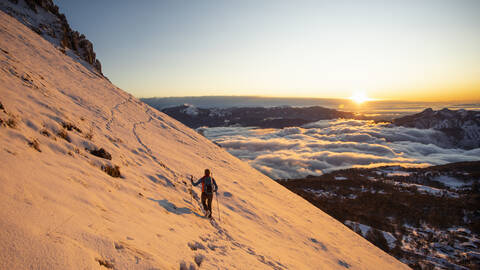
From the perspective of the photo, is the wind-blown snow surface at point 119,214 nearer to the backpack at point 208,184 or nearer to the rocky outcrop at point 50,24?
the backpack at point 208,184

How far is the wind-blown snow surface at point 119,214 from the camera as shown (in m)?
3.29

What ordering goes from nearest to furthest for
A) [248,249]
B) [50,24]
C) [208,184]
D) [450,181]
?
1. [248,249]
2. [208,184]
3. [50,24]
4. [450,181]

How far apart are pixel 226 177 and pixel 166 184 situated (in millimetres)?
6608

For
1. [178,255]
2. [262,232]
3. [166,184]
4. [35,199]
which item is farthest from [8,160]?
[262,232]

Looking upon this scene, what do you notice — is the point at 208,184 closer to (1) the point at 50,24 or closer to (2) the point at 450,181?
(1) the point at 50,24

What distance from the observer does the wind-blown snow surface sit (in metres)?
3.29

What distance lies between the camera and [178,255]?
15.5 feet

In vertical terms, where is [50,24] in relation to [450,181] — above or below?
above

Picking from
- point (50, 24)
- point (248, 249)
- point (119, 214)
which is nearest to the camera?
point (119, 214)

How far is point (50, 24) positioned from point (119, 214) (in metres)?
37.8

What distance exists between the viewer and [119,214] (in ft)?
16.8

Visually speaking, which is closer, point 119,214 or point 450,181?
point 119,214

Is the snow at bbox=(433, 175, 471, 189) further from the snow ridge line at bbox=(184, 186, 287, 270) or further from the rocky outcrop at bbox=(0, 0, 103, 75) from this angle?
the rocky outcrop at bbox=(0, 0, 103, 75)

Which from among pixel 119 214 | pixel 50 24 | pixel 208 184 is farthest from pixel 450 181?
pixel 50 24
